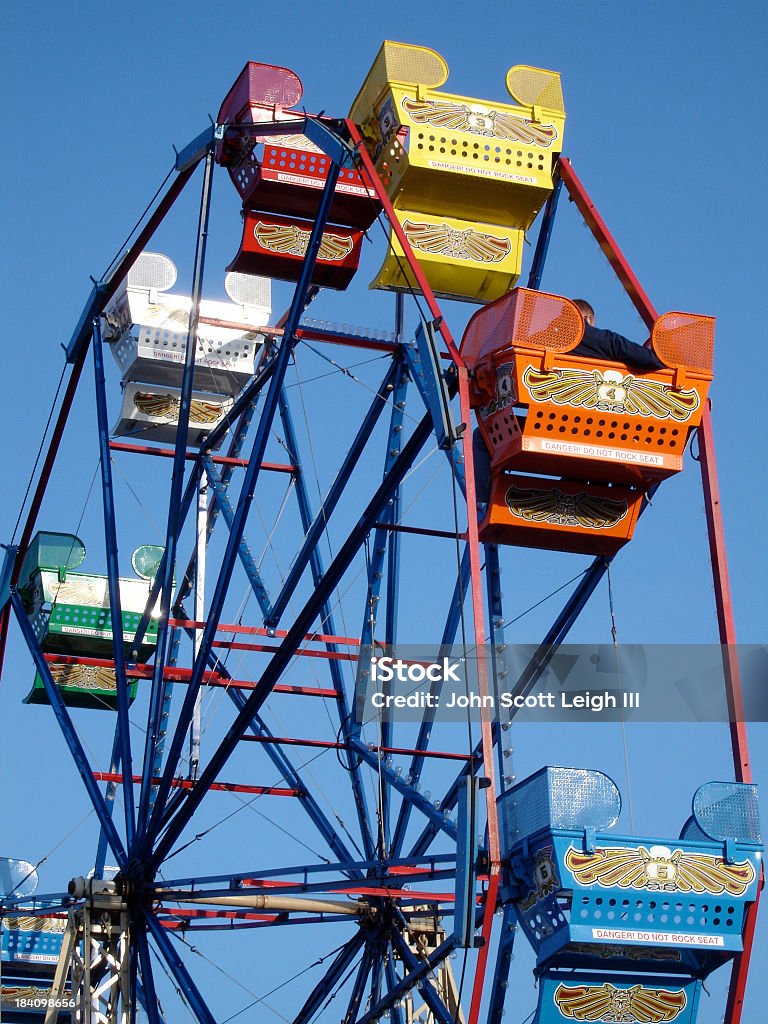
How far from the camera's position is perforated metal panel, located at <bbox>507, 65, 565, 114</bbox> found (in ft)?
85.0

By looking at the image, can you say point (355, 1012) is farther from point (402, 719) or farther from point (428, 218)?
point (428, 218)

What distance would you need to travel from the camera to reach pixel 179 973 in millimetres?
25719

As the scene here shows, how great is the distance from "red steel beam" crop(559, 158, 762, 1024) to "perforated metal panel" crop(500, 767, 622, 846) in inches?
66.9

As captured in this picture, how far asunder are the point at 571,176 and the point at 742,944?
10.1 m

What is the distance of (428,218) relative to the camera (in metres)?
25.9

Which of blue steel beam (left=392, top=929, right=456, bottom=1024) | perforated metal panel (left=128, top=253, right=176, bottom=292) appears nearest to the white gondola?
perforated metal panel (left=128, top=253, right=176, bottom=292)

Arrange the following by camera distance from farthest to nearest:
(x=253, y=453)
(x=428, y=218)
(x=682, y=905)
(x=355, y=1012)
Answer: (x=355, y=1012) → (x=428, y=218) → (x=253, y=453) → (x=682, y=905)

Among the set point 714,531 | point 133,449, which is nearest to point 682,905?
point 714,531

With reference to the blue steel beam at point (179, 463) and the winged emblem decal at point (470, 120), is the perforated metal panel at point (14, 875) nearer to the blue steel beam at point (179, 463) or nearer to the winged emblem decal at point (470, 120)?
the blue steel beam at point (179, 463)

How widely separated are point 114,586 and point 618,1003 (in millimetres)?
10124

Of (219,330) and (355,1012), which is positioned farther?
(219,330)

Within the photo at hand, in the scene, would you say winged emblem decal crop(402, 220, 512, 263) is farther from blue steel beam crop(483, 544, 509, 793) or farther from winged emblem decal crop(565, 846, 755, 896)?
winged emblem decal crop(565, 846, 755, 896)


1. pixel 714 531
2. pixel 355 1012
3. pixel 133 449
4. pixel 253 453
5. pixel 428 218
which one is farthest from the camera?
pixel 133 449

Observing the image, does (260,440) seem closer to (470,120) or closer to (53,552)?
(470,120)
